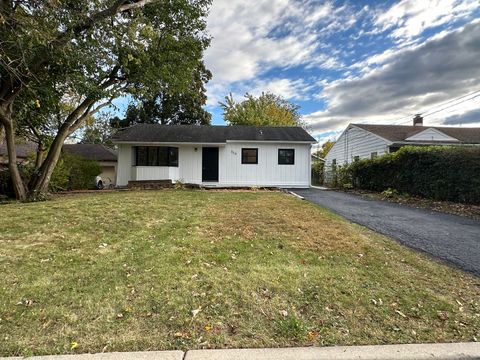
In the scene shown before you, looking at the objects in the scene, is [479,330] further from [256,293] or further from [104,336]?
[104,336]

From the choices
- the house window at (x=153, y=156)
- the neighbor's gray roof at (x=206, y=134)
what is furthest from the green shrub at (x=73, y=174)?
the house window at (x=153, y=156)

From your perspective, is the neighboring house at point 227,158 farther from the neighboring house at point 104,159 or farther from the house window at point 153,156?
the neighboring house at point 104,159

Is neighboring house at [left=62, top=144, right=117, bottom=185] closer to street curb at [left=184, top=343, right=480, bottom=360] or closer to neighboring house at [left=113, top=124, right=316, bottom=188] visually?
neighboring house at [left=113, top=124, right=316, bottom=188]

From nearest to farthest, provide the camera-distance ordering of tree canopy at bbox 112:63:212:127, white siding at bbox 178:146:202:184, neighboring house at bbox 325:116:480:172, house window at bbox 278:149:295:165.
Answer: white siding at bbox 178:146:202:184 < house window at bbox 278:149:295:165 < neighboring house at bbox 325:116:480:172 < tree canopy at bbox 112:63:212:127

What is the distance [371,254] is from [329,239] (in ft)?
2.74

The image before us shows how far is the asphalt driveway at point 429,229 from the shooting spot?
482 cm

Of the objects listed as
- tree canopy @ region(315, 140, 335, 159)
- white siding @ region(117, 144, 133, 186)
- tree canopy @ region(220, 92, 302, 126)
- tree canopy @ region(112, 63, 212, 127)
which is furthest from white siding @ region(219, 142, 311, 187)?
tree canopy @ region(315, 140, 335, 159)

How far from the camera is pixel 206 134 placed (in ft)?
57.1

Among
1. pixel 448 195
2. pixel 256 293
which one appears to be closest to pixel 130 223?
pixel 256 293

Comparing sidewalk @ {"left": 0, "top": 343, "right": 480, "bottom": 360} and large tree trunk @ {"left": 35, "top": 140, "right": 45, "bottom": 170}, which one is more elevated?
large tree trunk @ {"left": 35, "top": 140, "right": 45, "bottom": 170}

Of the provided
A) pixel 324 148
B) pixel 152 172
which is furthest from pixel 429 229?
pixel 324 148

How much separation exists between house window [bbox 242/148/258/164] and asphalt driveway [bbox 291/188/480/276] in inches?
311

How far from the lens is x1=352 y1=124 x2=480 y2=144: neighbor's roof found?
1944cm

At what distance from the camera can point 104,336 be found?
250 centimetres
